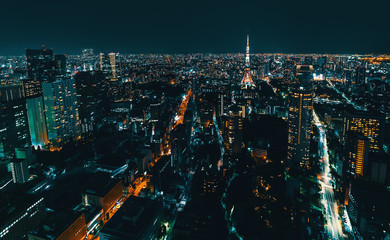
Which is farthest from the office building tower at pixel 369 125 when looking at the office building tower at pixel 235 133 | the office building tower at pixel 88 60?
the office building tower at pixel 88 60

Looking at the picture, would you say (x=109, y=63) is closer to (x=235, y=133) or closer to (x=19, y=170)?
(x=19, y=170)

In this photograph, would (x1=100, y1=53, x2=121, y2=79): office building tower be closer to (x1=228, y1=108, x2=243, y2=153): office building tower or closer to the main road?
(x1=228, y1=108, x2=243, y2=153): office building tower

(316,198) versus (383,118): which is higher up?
(383,118)

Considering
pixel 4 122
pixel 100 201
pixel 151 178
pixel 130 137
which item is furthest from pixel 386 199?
pixel 4 122

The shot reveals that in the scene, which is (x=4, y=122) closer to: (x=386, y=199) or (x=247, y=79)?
(x=386, y=199)

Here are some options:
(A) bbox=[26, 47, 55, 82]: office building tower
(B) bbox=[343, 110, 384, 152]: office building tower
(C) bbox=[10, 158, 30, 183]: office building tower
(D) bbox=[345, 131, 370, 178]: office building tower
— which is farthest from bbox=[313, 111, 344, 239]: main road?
(A) bbox=[26, 47, 55, 82]: office building tower

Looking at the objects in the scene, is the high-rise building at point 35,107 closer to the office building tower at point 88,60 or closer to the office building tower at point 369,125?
the office building tower at point 88,60

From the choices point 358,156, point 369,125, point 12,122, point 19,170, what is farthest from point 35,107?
point 369,125

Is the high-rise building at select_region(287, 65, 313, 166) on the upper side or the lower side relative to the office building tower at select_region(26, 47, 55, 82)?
lower
